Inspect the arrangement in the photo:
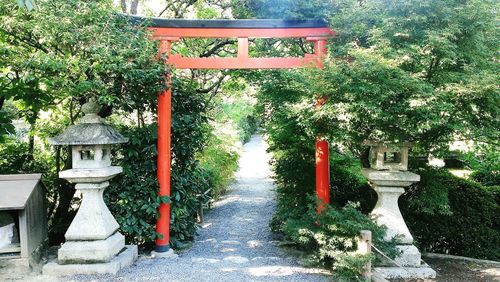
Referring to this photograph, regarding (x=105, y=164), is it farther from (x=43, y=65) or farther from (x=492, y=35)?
(x=492, y=35)

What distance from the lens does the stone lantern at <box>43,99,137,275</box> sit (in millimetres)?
Answer: 4676

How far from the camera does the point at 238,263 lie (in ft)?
17.5

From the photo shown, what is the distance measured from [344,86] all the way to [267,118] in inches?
99.3

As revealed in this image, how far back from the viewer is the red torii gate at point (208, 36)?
554cm

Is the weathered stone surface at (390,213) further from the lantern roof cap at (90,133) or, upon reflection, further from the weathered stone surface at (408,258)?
the lantern roof cap at (90,133)

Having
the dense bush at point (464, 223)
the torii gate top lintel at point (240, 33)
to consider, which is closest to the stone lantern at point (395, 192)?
the dense bush at point (464, 223)

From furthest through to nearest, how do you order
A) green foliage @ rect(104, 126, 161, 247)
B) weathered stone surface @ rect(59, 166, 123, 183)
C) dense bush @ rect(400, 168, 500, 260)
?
dense bush @ rect(400, 168, 500, 260), green foliage @ rect(104, 126, 161, 247), weathered stone surface @ rect(59, 166, 123, 183)

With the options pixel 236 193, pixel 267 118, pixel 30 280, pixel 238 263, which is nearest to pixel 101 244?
pixel 30 280

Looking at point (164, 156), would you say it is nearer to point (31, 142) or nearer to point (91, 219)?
point (91, 219)

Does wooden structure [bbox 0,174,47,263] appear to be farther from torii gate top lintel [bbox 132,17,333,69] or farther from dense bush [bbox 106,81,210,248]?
torii gate top lintel [bbox 132,17,333,69]

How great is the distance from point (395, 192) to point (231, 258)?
2562mm

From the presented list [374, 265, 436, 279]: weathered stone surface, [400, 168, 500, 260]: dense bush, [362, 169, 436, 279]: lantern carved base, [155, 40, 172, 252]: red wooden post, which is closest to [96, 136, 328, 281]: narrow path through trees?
[155, 40, 172, 252]: red wooden post

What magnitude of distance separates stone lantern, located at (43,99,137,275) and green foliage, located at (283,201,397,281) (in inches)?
95.3

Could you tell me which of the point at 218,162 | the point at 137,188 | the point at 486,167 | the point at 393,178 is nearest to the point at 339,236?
the point at 393,178
